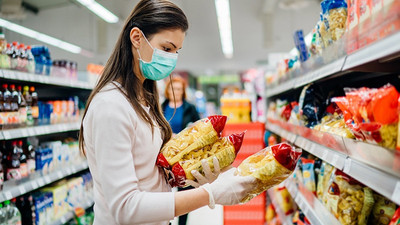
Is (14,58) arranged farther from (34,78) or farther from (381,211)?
(381,211)

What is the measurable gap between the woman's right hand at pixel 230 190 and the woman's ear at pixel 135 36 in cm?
63

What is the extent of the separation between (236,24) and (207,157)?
1097 cm

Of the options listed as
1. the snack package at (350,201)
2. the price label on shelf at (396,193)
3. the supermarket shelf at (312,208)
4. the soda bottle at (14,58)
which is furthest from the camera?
the soda bottle at (14,58)

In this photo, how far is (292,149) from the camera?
127cm

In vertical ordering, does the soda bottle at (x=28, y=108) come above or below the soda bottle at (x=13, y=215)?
above

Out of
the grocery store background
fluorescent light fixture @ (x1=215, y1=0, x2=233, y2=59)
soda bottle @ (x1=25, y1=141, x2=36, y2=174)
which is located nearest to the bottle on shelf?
the grocery store background

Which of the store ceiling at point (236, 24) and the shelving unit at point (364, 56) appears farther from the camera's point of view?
the store ceiling at point (236, 24)

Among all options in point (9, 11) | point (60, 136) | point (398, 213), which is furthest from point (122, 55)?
point (9, 11)

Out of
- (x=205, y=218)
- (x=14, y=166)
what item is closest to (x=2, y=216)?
(x=14, y=166)

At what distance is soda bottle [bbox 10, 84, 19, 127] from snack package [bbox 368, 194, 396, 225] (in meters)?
2.45

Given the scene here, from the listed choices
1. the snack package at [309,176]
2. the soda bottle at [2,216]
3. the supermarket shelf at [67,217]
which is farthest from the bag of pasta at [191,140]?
the supermarket shelf at [67,217]

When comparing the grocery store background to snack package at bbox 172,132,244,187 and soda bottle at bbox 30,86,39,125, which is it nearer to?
soda bottle at bbox 30,86,39,125

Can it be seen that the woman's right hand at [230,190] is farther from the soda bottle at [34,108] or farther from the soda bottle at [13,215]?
the soda bottle at [34,108]

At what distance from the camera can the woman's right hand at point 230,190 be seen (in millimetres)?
1207
